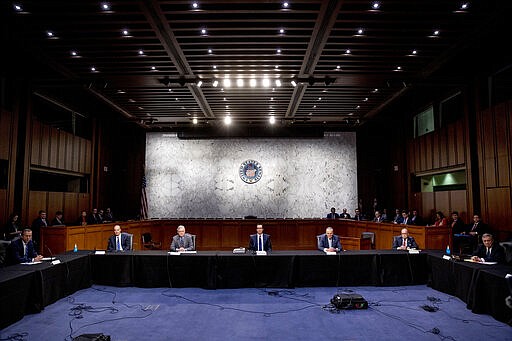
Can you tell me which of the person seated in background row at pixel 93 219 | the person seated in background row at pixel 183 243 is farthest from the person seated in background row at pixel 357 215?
the person seated in background row at pixel 93 219

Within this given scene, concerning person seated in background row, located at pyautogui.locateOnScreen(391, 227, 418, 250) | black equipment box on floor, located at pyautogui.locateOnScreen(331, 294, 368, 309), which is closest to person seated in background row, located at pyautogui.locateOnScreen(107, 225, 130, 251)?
black equipment box on floor, located at pyautogui.locateOnScreen(331, 294, 368, 309)

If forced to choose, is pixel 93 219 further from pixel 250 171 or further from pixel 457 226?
pixel 457 226

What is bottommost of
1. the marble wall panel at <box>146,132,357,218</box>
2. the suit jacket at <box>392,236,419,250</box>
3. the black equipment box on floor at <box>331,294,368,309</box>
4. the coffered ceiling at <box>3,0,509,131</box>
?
the black equipment box on floor at <box>331,294,368,309</box>

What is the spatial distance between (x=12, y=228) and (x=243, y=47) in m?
6.94

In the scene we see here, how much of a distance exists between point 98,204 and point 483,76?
12.9 metres

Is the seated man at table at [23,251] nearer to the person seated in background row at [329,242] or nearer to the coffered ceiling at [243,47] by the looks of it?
the coffered ceiling at [243,47]

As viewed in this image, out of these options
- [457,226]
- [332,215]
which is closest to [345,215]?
[332,215]

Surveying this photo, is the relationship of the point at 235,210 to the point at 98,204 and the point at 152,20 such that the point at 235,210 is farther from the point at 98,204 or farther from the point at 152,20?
the point at 152,20

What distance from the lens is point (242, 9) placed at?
575 cm

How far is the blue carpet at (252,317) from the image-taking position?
164 inches

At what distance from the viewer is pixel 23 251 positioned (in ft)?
19.4

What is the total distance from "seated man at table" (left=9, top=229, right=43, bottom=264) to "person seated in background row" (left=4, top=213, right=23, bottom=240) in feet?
9.00

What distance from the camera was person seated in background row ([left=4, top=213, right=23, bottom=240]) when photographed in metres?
8.16

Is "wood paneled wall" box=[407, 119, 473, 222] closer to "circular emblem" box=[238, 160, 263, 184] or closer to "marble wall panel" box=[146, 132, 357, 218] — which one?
"marble wall panel" box=[146, 132, 357, 218]
